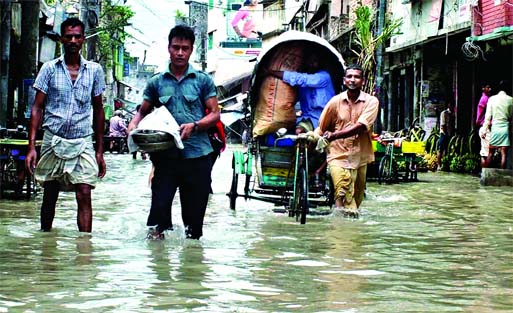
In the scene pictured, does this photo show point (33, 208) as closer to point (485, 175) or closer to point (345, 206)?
point (345, 206)

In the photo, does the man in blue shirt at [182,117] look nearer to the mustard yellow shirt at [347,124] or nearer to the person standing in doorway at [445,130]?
the mustard yellow shirt at [347,124]

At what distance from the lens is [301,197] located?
1069cm

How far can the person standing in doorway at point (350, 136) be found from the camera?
10.7 meters

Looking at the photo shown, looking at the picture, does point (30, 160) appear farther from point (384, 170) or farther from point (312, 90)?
point (384, 170)

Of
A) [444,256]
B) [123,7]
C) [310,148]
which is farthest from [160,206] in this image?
[123,7]

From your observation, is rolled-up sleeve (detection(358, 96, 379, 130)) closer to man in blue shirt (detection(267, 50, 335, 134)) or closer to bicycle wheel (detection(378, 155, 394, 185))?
man in blue shirt (detection(267, 50, 335, 134))

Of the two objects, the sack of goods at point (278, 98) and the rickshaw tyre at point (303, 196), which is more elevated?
the sack of goods at point (278, 98)

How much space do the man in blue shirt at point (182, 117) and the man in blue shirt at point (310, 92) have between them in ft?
13.0

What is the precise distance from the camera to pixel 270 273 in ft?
22.3

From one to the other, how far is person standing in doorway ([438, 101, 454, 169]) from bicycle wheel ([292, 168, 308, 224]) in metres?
14.2

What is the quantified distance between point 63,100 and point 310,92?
458cm

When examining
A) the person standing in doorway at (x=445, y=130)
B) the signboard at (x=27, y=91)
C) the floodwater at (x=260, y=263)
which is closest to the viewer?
the floodwater at (x=260, y=263)

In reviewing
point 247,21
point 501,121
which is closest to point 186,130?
point 501,121

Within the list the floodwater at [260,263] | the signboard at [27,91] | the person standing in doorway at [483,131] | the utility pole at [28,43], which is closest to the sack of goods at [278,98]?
the floodwater at [260,263]
